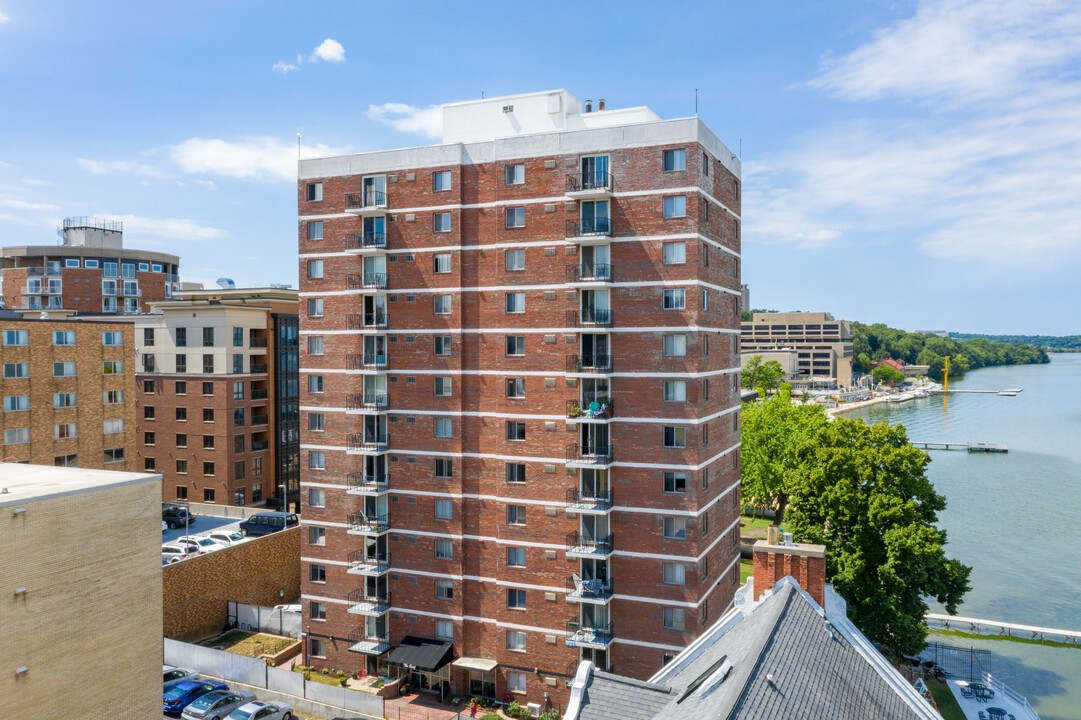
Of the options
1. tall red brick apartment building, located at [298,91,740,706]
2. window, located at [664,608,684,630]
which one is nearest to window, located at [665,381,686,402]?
tall red brick apartment building, located at [298,91,740,706]

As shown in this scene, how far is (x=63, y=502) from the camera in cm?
2458

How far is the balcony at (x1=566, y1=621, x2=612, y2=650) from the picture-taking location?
37.3 meters

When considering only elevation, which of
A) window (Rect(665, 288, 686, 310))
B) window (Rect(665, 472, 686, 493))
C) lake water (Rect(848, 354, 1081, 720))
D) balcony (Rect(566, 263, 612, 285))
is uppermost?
balcony (Rect(566, 263, 612, 285))

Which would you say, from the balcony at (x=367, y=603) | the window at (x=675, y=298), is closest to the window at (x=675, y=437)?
the window at (x=675, y=298)

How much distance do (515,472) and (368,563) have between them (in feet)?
36.0

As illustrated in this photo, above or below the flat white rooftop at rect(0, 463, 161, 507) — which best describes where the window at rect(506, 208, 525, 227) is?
above

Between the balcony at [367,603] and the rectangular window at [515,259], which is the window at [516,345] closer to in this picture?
the rectangular window at [515,259]

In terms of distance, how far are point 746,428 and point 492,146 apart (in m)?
43.5

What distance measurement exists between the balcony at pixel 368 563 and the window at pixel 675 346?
20559 millimetres

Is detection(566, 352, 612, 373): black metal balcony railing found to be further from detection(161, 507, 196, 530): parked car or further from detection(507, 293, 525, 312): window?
detection(161, 507, 196, 530): parked car

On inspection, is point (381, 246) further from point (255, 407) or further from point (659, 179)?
point (255, 407)

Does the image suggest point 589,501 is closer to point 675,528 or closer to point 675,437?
point 675,528

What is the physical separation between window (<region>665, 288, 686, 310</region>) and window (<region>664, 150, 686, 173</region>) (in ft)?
20.0

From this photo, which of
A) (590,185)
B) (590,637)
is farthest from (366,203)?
(590,637)
